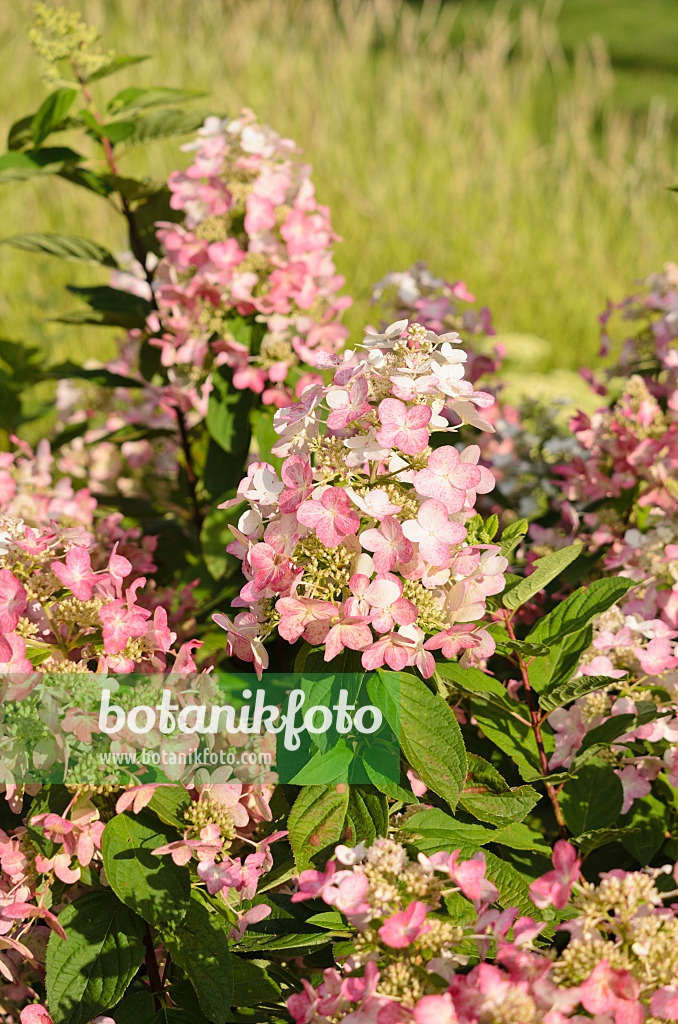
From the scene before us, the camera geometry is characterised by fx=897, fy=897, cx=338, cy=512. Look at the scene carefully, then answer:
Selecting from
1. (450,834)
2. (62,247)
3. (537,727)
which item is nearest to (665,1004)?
(450,834)

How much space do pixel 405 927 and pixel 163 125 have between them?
1626 millimetres

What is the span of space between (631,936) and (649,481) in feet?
3.27

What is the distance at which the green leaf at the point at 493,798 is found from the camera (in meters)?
1.03

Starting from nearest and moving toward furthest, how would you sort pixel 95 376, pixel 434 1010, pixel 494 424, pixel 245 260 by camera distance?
pixel 434 1010 < pixel 245 260 < pixel 95 376 < pixel 494 424

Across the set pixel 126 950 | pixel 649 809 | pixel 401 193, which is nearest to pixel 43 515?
pixel 126 950

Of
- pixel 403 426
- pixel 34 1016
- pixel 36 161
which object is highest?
pixel 36 161

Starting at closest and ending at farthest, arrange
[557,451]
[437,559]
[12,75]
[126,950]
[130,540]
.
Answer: [437,559] → [126,950] → [130,540] → [557,451] → [12,75]

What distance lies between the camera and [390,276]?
214 cm

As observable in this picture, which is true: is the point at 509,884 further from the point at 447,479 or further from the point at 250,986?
the point at 447,479

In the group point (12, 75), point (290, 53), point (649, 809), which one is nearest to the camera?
point (649, 809)

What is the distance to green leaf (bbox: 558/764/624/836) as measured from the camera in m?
1.14

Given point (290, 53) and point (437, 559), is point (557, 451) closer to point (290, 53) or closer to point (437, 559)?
point (437, 559)

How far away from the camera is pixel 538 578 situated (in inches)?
43.1

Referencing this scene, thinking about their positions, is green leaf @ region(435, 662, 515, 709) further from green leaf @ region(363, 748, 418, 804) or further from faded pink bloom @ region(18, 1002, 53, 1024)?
faded pink bloom @ region(18, 1002, 53, 1024)
